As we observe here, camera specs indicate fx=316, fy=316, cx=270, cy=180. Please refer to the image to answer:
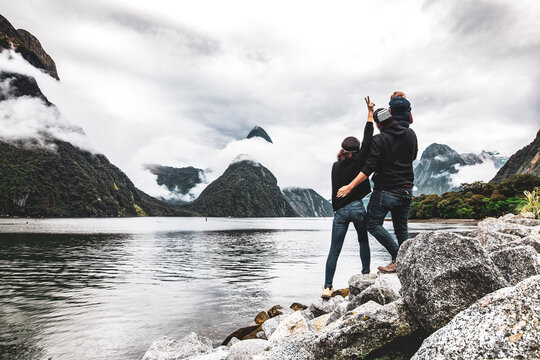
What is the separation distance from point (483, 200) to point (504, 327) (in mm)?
117140

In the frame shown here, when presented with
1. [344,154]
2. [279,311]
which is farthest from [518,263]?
[279,311]

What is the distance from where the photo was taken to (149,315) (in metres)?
11.1

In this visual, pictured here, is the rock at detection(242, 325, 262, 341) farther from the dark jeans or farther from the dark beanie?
the dark beanie

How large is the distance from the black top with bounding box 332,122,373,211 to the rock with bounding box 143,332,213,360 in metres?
4.43

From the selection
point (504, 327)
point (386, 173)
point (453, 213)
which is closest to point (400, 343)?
point (504, 327)

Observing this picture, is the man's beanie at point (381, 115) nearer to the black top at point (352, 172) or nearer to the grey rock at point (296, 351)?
the black top at point (352, 172)

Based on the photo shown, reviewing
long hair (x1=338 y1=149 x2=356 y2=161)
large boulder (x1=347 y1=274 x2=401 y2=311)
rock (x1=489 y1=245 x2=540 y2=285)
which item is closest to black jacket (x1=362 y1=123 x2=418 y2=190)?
long hair (x1=338 y1=149 x2=356 y2=161)

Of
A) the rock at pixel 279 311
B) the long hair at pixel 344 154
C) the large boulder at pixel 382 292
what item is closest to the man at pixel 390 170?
the long hair at pixel 344 154

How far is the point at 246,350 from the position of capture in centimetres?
552

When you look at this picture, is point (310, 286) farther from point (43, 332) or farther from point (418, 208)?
point (418, 208)

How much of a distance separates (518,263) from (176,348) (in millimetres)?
6664

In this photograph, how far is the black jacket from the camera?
609 centimetres

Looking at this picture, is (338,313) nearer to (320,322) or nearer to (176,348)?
(320,322)

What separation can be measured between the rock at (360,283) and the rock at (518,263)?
299 cm
